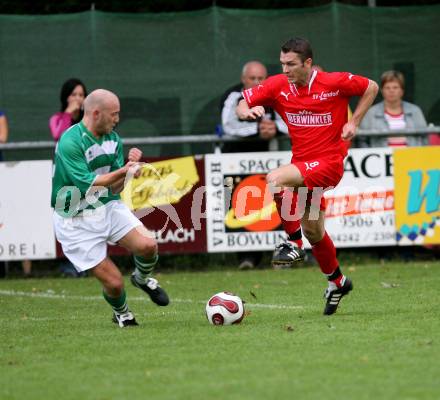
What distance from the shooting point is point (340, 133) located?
967cm

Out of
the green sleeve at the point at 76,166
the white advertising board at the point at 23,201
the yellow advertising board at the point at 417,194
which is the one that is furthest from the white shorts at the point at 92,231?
the yellow advertising board at the point at 417,194

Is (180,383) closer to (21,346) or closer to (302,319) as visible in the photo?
(21,346)

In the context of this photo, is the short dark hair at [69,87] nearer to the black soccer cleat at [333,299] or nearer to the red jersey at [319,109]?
the red jersey at [319,109]

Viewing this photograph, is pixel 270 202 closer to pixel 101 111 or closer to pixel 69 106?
pixel 69 106

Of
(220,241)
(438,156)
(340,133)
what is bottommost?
(220,241)

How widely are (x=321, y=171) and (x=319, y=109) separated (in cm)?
54

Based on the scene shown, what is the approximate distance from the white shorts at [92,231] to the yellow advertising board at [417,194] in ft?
17.6

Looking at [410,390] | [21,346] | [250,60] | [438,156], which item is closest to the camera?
[410,390]

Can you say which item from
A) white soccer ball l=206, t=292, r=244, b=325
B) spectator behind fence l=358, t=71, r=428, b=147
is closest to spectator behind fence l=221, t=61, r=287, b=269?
spectator behind fence l=358, t=71, r=428, b=147

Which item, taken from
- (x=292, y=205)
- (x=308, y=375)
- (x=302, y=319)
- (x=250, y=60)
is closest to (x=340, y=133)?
(x=292, y=205)

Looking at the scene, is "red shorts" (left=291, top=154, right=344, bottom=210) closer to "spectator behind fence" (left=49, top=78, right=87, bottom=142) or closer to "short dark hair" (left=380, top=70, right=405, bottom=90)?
"short dark hair" (left=380, top=70, right=405, bottom=90)

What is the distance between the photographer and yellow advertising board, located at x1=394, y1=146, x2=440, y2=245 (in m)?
13.6

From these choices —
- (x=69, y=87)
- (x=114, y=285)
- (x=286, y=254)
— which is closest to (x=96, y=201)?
(x=114, y=285)

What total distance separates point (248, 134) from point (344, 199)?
135cm
